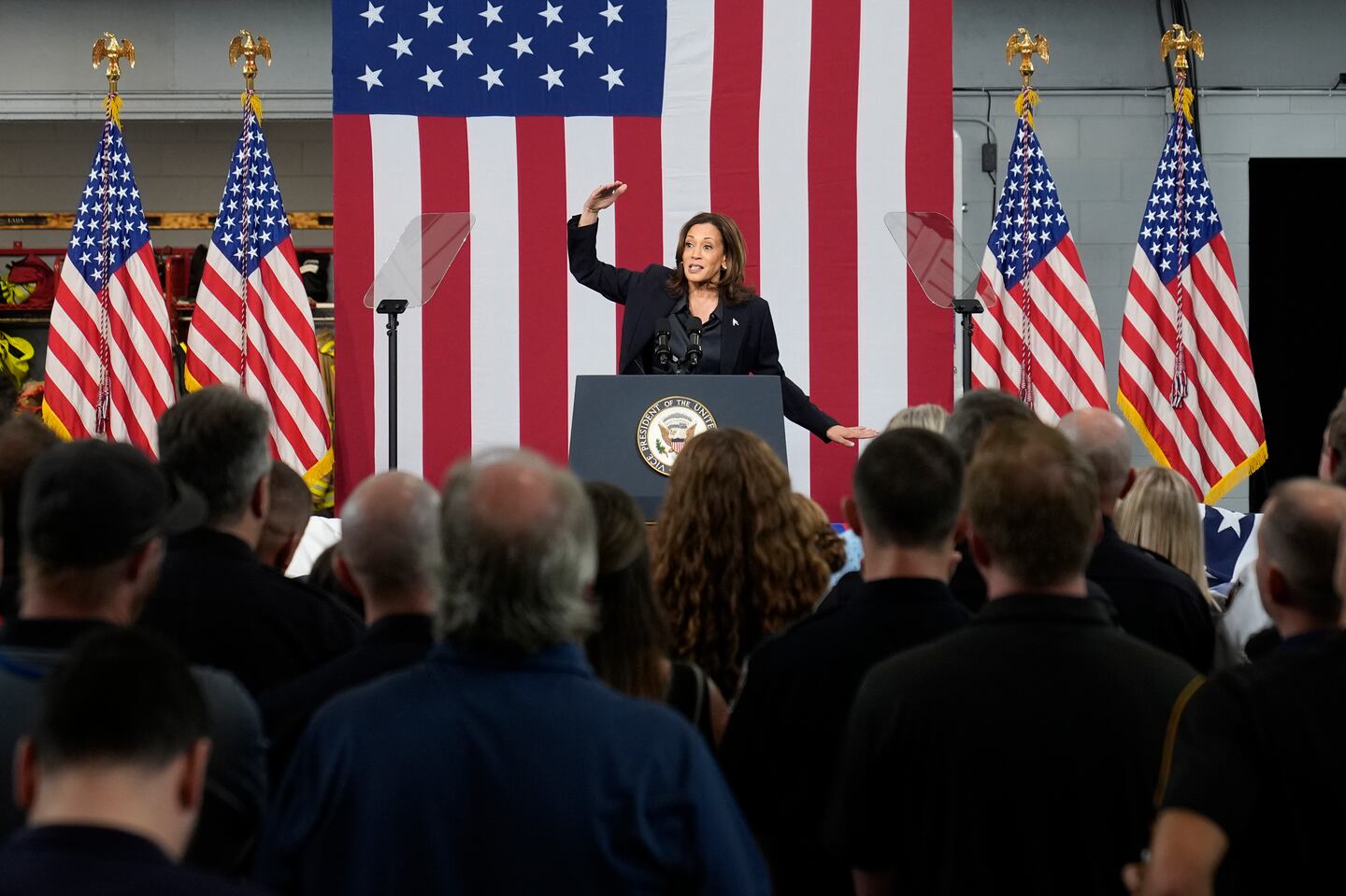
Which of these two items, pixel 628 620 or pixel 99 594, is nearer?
pixel 99 594

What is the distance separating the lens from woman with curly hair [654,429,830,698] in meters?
2.38

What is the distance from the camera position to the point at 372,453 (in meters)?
7.20

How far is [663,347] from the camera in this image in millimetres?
4707

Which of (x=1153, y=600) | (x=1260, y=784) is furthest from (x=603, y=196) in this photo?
(x=1260, y=784)

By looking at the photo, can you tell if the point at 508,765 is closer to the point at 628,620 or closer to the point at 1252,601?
the point at 628,620

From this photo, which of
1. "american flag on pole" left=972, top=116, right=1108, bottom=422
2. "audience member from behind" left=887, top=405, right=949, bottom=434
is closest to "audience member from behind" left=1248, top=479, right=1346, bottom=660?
"audience member from behind" left=887, top=405, right=949, bottom=434

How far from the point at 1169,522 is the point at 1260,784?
172 cm

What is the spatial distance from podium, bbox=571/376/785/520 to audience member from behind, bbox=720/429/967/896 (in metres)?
2.35

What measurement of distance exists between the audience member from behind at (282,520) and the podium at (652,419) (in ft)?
5.54

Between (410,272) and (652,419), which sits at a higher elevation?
(410,272)

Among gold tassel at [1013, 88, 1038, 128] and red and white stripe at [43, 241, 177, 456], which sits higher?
gold tassel at [1013, 88, 1038, 128]

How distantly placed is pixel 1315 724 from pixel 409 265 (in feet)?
15.0

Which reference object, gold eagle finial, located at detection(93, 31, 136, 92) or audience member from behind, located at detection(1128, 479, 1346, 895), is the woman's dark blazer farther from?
audience member from behind, located at detection(1128, 479, 1346, 895)

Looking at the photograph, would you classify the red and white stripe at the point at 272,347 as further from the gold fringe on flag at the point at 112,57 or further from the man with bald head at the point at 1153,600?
the man with bald head at the point at 1153,600
